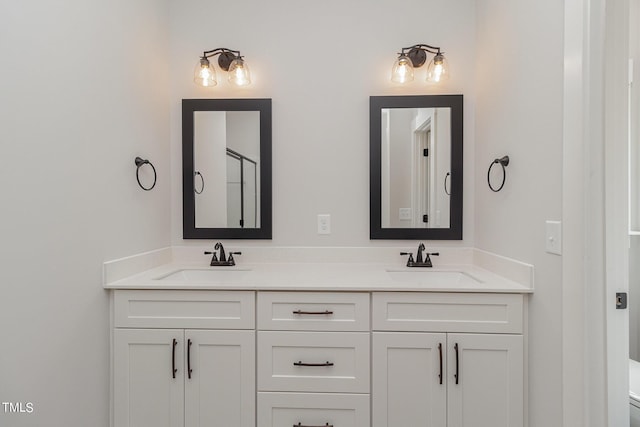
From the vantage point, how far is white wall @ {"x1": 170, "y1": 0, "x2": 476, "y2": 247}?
1.99 m

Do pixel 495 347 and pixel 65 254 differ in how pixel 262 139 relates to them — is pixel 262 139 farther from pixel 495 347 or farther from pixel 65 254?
pixel 495 347

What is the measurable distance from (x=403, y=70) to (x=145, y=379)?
6.74 feet

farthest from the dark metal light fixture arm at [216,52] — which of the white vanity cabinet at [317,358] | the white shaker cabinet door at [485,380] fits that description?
the white shaker cabinet door at [485,380]

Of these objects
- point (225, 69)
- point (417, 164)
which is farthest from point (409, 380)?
point (225, 69)

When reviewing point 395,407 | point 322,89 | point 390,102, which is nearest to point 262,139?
point 322,89

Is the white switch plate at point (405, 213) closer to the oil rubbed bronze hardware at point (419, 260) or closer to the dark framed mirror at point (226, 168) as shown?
the oil rubbed bronze hardware at point (419, 260)

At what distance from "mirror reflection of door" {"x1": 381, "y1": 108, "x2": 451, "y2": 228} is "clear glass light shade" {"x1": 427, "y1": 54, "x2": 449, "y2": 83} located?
0.18 meters

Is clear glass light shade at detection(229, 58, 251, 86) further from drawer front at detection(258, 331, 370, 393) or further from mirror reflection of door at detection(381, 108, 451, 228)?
drawer front at detection(258, 331, 370, 393)

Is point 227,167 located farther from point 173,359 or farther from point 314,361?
point 314,361

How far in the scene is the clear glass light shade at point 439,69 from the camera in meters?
1.92

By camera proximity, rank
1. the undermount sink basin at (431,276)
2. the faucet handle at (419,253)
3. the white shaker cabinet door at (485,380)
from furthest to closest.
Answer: the faucet handle at (419,253) → the undermount sink basin at (431,276) → the white shaker cabinet door at (485,380)

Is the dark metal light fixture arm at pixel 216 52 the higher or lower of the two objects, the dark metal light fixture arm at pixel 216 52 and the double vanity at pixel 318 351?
the higher

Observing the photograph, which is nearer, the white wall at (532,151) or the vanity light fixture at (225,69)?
the white wall at (532,151)

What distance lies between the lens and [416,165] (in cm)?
197
